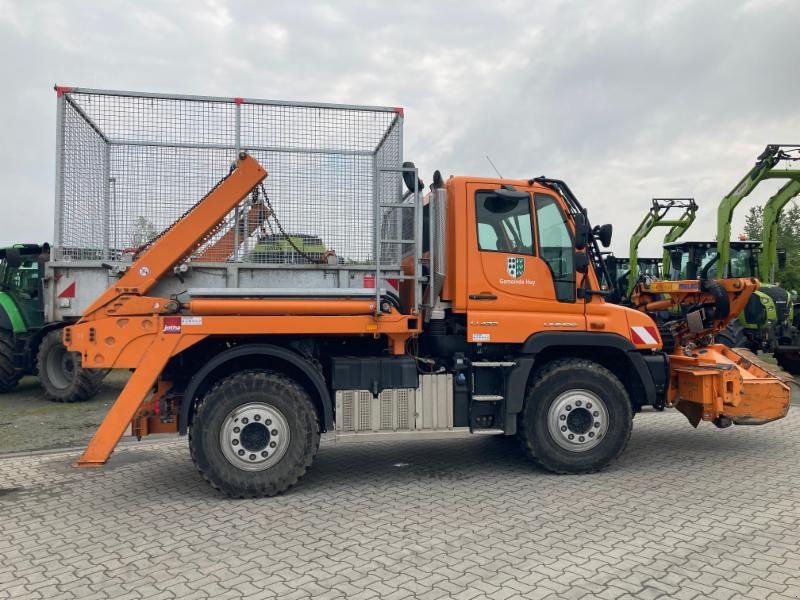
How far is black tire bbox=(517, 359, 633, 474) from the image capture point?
19.7 ft

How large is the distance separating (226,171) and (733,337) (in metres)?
10.5

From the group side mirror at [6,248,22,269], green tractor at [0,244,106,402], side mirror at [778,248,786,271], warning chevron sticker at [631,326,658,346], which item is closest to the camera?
warning chevron sticker at [631,326,658,346]

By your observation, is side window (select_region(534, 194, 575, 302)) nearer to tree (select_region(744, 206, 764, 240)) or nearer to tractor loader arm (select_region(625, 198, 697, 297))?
tractor loader arm (select_region(625, 198, 697, 297))

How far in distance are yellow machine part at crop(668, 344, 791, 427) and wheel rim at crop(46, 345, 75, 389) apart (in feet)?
31.3

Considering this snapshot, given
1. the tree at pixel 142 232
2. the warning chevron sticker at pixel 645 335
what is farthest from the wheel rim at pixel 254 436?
the warning chevron sticker at pixel 645 335

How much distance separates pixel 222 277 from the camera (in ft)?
18.7

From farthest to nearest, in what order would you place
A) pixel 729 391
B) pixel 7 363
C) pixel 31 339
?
pixel 7 363 < pixel 31 339 < pixel 729 391

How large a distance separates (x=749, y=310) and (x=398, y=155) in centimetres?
1007

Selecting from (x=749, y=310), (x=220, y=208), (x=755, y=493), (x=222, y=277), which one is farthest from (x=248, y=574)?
(x=749, y=310)

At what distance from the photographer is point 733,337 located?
12.3m

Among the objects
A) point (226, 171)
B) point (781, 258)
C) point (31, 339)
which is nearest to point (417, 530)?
point (226, 171)

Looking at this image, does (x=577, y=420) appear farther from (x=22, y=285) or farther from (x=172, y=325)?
(x=22, y=285)

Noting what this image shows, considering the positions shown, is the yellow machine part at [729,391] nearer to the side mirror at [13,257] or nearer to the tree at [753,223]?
the side mirror at [13,257]

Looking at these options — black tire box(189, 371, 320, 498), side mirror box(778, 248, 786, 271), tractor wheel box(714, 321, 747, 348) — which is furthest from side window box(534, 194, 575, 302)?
side mirror box(778, 248, 786, 271)
